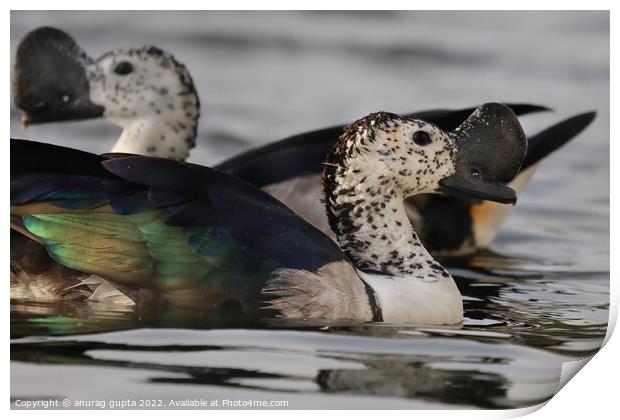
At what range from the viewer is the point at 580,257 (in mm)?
8195

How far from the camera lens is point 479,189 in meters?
6.86

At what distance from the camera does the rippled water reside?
240 inches

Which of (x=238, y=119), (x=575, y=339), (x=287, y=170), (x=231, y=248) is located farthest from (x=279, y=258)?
(x=238, y=119)

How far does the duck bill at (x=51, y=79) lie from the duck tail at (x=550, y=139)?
206cm

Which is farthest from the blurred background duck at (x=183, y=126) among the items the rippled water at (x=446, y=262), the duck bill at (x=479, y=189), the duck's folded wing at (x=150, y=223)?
the duck's folded wing at (x=150, y=223)

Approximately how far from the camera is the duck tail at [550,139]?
28.2 feet

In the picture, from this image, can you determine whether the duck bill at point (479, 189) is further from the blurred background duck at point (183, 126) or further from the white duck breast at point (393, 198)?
the blurred background duck at point (183, 126)

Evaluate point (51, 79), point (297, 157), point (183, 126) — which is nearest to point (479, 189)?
point (297, 157)

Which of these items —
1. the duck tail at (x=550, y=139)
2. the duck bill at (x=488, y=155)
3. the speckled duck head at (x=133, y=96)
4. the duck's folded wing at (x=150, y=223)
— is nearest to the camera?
the duck's folded wing at (x=150, y=223)

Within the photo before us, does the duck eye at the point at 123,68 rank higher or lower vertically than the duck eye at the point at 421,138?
higher

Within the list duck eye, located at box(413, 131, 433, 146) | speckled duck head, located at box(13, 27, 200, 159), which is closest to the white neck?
speckled duck head, located at box(13, 27, 200, 159)

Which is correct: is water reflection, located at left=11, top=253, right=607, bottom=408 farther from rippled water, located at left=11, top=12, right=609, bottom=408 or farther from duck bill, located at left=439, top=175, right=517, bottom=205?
duck bill, located at left=439, top=175, right=517, bottom=205

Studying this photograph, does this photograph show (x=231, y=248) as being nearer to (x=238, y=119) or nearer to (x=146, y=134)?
(x=146, y=134)

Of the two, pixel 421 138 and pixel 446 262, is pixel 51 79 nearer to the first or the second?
pixel 446 262
